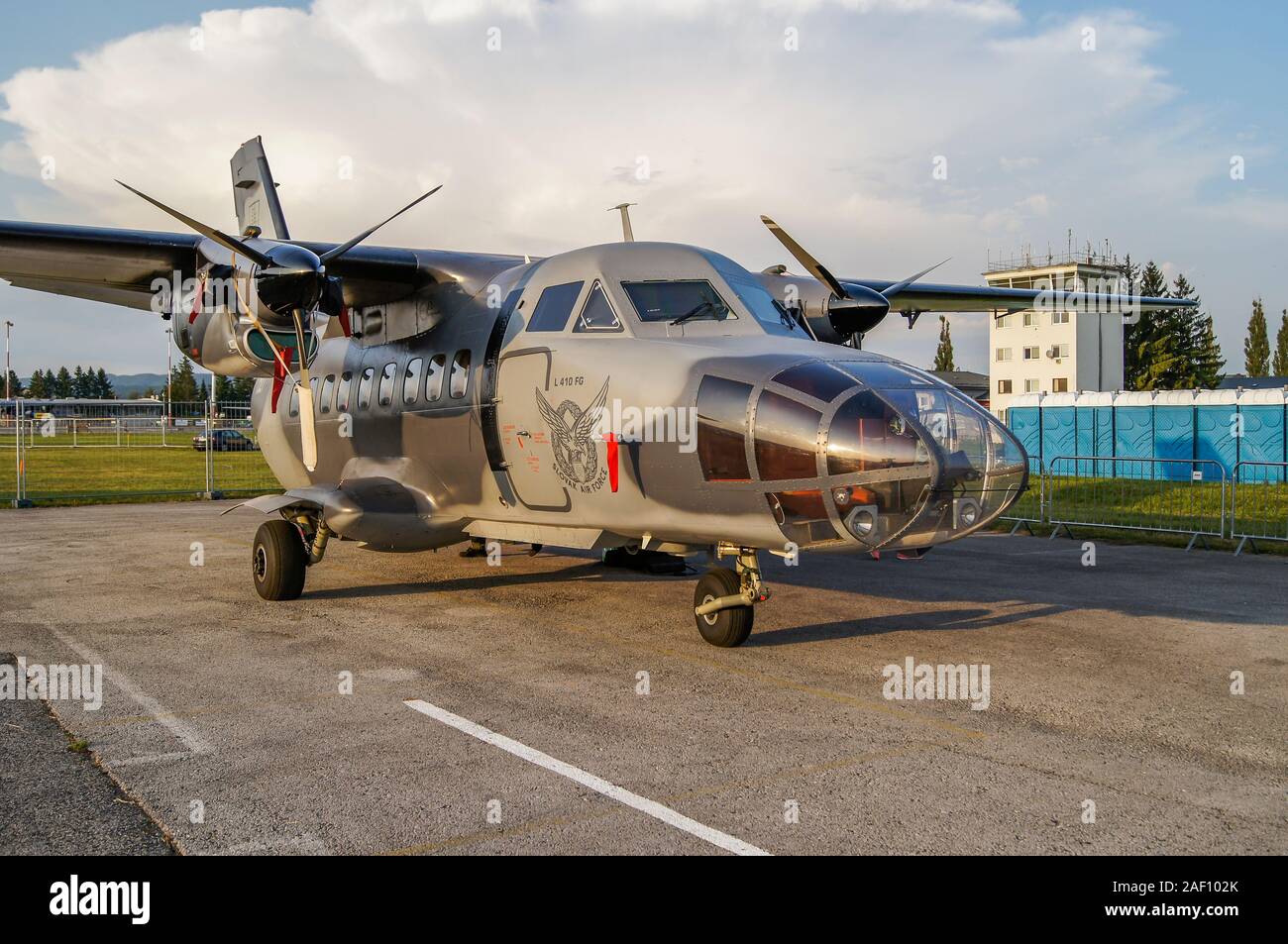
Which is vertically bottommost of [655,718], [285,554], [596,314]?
[655,718]

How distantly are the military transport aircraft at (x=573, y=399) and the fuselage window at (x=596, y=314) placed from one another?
2 centimetres

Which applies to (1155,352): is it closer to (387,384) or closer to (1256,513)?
(1256,513)

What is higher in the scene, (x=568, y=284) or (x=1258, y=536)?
(x=568, y=284)

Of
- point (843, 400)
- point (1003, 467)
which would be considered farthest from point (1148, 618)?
point (843, 400)

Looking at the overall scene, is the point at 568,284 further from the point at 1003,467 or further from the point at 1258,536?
the point at 1258,536

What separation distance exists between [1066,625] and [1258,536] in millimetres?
Result: 7082

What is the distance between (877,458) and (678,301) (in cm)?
264

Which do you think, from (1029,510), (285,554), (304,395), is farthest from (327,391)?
(1029,510)

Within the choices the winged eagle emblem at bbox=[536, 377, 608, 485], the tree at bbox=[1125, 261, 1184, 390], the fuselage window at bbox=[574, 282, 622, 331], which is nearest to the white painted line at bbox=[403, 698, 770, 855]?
the winged eagle emblem at bbox=[536, 377, 608, 485]

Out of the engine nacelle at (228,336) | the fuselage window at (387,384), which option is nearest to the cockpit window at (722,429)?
the fuselage window at (387,384)

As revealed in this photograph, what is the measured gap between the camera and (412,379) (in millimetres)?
10859

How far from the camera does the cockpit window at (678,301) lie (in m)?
8.37

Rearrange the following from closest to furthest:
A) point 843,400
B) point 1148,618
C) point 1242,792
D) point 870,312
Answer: point 1242,792, point 843,400, point 1148,618, point 870,312

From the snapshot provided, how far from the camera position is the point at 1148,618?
9703 millimetres
